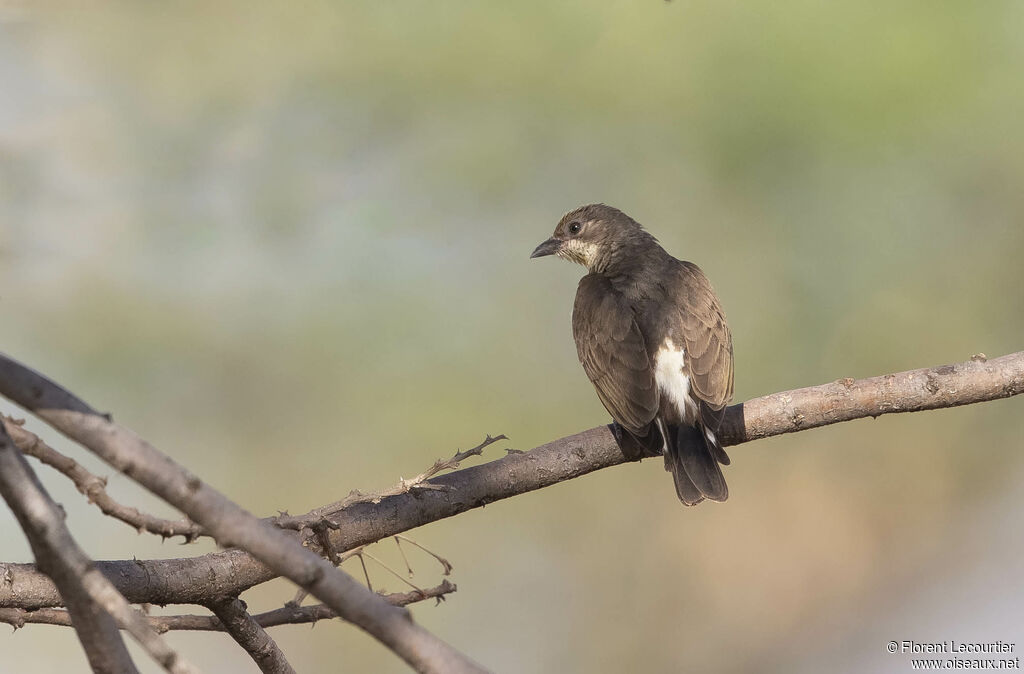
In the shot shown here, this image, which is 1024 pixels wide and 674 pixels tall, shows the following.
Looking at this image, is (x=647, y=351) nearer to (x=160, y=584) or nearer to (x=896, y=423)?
(x=160, y=584)

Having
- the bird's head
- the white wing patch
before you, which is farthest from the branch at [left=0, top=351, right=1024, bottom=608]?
the bird's head

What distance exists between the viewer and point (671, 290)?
534 centimetres

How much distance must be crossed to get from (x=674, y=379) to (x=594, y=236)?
5.76 feet

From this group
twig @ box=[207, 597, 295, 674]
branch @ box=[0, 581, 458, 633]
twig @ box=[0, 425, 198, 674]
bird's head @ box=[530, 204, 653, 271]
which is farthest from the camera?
bird's head @ box=[530, 204, 653, 271]

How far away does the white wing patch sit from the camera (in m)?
4.71

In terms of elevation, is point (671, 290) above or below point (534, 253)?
below

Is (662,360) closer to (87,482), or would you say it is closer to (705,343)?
(705,343)

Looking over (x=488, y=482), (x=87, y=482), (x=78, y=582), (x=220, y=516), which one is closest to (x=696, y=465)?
(x=488, y=482)

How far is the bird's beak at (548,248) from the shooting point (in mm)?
6641

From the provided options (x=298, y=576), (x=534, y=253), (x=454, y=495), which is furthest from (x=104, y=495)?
(x=534, y=253)

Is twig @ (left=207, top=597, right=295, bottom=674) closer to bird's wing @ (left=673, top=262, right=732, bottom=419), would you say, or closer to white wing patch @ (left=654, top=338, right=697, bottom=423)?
bird's wing @ (left=673, top=262, right=732, bottom=419)

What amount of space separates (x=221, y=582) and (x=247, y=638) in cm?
19

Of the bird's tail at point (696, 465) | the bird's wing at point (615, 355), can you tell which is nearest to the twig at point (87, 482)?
the bird's wing at point (615, 355)

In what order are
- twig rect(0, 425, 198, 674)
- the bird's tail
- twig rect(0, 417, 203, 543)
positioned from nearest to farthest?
1. twig rect(0, 425, 198, 674)
2. twig rect(0, 417, 203, 543)
3. the bird's tail
